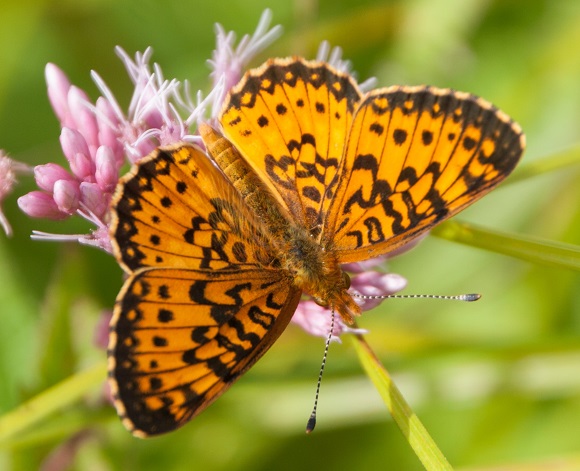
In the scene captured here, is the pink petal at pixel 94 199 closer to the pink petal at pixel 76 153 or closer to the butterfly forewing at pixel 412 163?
the pink petal at pixel 76 153

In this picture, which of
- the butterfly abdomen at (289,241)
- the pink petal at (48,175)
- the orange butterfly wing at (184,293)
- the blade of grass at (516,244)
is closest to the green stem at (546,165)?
the blade of grass at (516,244)

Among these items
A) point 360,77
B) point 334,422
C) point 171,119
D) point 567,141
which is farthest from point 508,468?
point 360,77

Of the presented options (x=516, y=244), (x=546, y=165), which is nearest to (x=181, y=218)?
(x=516, y=244)

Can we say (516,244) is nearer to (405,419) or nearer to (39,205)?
(405,419)

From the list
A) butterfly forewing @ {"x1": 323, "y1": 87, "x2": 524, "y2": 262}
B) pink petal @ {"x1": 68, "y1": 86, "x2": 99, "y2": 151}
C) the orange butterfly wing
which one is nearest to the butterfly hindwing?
the orange butterfly wing

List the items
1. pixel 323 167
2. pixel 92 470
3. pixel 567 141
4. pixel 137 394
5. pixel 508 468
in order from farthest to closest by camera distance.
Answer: pixel 567 141 → pixel 92 470 → pixel 508 468 → pixel 323 167 → pixel 137 394

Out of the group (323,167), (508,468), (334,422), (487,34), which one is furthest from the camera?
(487,34)

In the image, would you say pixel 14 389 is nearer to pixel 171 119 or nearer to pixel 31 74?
pixel 171 119
